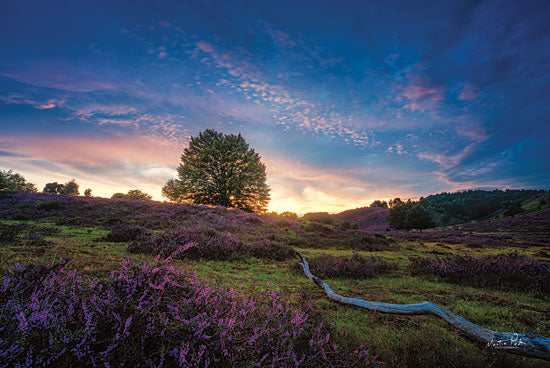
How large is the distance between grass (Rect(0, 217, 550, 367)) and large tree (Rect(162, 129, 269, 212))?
23923 millimetres

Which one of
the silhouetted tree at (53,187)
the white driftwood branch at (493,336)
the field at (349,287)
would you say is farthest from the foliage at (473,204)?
the silhouetted tree at (53,187)

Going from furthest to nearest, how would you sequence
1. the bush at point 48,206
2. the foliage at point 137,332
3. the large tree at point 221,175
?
1. the large tree at point 221,175
2. the bush at point 48,206
3. the foliage at point 137,332

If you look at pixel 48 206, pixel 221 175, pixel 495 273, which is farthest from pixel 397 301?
pixel 221 175

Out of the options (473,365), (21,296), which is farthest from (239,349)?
(473,365)

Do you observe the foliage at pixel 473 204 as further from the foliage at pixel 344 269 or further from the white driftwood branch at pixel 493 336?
the white driftwood branch at pixel 493 336

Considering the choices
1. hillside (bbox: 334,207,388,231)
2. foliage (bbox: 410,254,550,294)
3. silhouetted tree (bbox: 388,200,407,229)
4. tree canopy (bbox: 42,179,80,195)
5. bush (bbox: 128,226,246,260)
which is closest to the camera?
foliage (bbox: 410,254,550,294)

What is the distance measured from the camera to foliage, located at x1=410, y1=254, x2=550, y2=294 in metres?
5.99

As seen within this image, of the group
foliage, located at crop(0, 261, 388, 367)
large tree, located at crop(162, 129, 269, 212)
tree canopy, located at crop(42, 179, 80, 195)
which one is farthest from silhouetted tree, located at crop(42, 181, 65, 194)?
foliage, located at crop(0, 261, 388, 367)

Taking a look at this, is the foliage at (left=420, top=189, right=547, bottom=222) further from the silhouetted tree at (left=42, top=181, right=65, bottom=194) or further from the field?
the silhouetted tree at (left=42, top=181, right=65, bottom=194)

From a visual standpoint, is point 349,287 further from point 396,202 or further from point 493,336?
point 396,202

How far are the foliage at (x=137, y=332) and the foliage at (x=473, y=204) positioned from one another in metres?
46.2

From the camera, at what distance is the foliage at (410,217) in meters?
31.4
